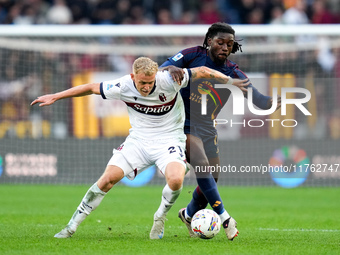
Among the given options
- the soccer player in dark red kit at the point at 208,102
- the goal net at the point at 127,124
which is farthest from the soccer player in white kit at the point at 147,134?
the goal net at the point at 127,124

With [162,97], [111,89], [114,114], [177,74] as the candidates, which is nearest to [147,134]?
[162,97]

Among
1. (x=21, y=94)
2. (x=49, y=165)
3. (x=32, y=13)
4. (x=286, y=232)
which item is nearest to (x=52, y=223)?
(x=286, y=232)

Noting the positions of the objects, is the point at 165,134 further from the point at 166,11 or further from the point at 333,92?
the point at 166,11

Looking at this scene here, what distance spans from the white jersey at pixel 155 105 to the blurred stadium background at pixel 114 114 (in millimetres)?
7166

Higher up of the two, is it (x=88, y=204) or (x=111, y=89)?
(x=111, y=89)

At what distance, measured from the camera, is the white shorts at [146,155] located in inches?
275

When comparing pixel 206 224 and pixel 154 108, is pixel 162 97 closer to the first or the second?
pixel 154 108

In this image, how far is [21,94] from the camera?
1481 centimetres

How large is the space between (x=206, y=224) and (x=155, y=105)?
1.36 metres

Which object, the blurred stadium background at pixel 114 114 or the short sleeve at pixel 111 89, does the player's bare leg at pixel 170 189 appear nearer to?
the short sleeve at pixel 111 89

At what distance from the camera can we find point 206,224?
6.91 meters

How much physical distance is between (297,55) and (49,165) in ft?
19.2

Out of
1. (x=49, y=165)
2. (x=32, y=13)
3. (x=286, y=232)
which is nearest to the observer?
(x=286, y=232)

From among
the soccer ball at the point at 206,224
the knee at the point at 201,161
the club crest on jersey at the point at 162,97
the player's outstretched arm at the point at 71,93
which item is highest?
the player's outstretched arm at the point at 71,93
